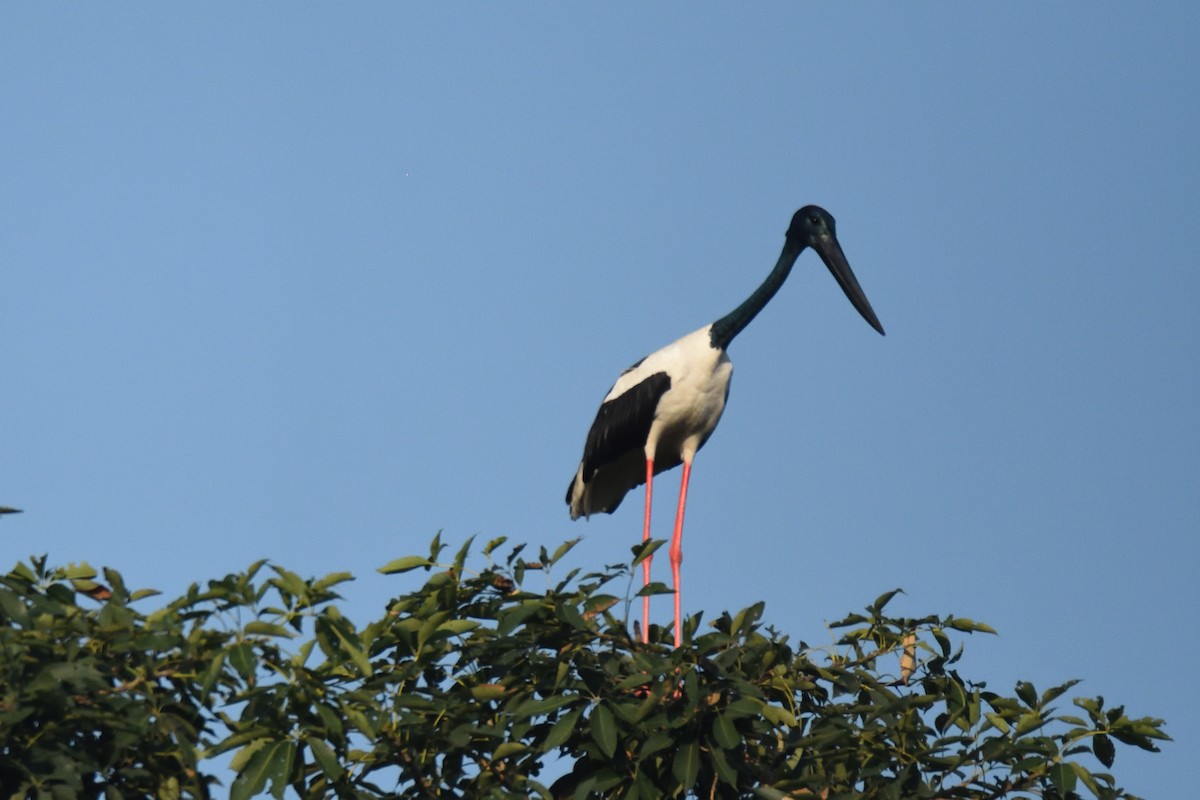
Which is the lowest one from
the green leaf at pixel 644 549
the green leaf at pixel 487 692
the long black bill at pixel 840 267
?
the green leaf at pixel 487 692

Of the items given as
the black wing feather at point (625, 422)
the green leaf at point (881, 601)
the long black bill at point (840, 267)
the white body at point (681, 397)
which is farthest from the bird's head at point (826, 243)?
the green leaf at point (881, 601)

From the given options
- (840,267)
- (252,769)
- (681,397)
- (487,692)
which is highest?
(840,267)

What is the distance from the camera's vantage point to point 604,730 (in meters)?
5.75

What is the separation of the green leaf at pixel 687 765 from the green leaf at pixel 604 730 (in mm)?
231

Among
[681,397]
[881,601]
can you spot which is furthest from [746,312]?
[881,601]

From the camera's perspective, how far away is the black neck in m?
9.77

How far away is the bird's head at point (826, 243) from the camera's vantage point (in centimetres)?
1034

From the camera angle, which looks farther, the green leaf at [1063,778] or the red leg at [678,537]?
the red leg at [678,537]

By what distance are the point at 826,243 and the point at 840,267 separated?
0.17 meters

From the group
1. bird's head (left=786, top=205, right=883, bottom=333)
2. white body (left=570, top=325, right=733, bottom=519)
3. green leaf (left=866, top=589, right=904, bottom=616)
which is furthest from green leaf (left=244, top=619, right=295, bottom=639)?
bird's head (left=786, top=205, right=883, bottom=333)

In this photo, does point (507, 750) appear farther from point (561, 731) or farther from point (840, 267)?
point (840, 267)

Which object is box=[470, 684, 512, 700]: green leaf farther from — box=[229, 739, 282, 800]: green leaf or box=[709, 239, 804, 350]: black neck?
box=[709, 239, 804, 350]: black neck

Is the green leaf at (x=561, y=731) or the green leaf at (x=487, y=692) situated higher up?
the green leaf at (x=487, y=692)

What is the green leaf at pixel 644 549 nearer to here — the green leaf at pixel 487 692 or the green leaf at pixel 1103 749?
the green leaf at pixel 487 692
